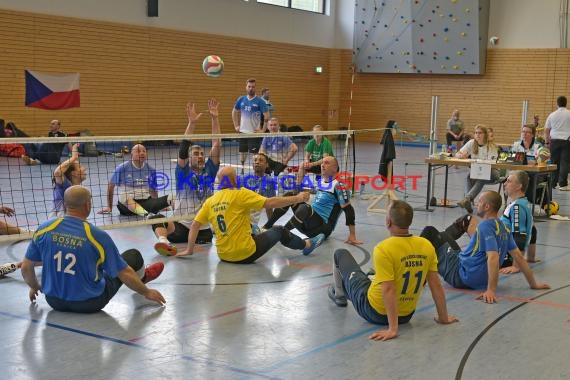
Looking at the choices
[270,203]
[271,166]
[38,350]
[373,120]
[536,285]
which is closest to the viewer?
[38,350]

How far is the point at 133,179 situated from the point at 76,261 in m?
4.99

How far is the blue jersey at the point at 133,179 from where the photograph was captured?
33.0 ft

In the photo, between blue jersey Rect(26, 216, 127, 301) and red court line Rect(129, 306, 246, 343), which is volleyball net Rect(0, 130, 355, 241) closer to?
blue jersey Rect(26, 216, 127, 301)

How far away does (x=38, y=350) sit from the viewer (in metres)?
4.77

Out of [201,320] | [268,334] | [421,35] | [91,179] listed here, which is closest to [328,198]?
[201,320]

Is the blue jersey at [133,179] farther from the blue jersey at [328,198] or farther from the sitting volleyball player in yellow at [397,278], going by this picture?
the sitting volleyball player in yellow at [397,278]

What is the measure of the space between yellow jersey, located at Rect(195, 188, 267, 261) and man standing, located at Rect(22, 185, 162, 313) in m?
1.90

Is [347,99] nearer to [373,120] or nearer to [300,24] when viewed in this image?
[373,120]

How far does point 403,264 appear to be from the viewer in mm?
5027

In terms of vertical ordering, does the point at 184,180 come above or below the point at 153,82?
below

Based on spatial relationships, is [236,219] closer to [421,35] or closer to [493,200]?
[493,200]

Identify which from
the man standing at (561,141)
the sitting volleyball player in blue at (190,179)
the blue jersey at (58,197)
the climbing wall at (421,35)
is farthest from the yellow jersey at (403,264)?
the climbing wall at (421,35)

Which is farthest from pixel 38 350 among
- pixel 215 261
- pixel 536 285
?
pixel 536 285

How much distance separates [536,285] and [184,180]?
471 centimetres
